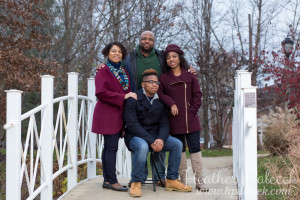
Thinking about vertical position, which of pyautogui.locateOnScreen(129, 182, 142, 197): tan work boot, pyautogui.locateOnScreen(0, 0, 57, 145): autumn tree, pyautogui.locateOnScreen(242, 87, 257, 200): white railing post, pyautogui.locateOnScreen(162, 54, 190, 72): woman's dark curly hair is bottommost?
pyautogui.locateOnScreen(129, 182, 142, 197): tan work boot

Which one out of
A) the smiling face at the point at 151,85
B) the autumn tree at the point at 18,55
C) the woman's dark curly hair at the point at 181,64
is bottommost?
the smiling face at the point at 151,85

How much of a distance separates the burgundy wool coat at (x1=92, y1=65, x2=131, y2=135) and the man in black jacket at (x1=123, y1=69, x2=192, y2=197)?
11cm

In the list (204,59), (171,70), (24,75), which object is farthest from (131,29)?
(171,70)

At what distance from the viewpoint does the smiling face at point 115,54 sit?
4.68 metres

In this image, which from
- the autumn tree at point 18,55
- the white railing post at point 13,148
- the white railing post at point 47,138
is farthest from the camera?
the autumn tree at point 18,55

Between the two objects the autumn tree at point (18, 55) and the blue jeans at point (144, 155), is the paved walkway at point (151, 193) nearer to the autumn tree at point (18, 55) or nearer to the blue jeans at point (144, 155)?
the blue jeans at point (144, 155)

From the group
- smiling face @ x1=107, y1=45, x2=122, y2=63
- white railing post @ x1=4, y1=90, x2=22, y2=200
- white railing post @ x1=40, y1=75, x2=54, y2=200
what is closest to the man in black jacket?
smiling face @ x1=107, y1=45, x2=122, y2=63

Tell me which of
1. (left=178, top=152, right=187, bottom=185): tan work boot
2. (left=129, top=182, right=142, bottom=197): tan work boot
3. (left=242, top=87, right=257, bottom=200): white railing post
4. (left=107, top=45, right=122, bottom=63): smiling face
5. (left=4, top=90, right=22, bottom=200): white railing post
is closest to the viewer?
(left=4, top=90, right=22, bottom=200): white railing post

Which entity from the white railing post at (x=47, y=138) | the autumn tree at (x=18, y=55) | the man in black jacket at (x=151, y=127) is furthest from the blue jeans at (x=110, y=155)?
the autumn tree at (x=18, y=55)

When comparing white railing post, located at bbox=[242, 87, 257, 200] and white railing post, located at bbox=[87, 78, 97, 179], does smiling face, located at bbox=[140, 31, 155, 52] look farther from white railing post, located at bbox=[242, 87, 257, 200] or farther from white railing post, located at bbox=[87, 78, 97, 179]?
white railing post, located at bbox=[242, 87, 257, 200]

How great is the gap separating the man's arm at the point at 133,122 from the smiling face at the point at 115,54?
51 cm

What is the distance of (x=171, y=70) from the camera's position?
16.0 ft

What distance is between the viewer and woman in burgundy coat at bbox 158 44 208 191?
4.64 metres

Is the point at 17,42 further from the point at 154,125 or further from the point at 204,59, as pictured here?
the point at 204,59
